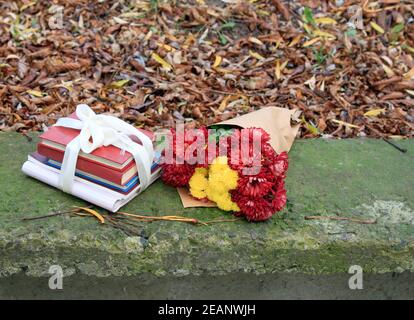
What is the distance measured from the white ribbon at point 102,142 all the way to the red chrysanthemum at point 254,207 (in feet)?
1.22

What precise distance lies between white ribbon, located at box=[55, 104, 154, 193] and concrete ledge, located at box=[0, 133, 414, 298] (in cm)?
10

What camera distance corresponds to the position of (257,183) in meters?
2.17

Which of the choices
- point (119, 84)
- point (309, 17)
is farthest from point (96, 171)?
point (309, 17)

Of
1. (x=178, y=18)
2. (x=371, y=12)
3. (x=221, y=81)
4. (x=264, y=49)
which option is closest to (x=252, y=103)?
(x=221, y=81)

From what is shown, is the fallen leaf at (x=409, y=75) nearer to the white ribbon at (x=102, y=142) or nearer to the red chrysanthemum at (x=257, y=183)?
the red chrysanthemum at (x=257, y=183)

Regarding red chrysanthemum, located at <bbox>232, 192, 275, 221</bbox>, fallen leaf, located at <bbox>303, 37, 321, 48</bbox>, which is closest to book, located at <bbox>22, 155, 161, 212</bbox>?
red chrysanthemum, located at <bbox>232, 192, 275, 221</bbox>

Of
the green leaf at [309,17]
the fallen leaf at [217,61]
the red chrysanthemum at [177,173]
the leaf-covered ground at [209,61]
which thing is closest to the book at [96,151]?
the red chrysanthemum at [177,173]

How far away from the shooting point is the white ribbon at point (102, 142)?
2281mm

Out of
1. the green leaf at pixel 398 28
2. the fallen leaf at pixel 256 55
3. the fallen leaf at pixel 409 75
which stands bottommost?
the fallen leaf at pixel 409 75

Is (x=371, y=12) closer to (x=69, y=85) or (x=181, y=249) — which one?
(x=69, y=85)

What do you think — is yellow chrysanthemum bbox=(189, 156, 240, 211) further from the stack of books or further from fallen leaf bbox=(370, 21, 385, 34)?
fallen leaf bbox=(370, 21, 385, 34)

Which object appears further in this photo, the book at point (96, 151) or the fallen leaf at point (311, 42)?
the fallen leaf at point (311, 42)

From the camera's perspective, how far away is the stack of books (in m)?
2.25

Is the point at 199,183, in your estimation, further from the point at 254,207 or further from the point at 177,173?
the point at 254,207
